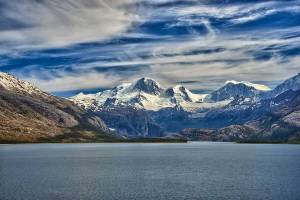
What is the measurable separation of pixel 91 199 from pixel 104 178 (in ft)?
186

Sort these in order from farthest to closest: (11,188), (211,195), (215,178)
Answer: (215,178)
(11,188)
(211,195)

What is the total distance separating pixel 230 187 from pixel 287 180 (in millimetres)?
30110

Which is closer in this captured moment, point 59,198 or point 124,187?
point 59,198

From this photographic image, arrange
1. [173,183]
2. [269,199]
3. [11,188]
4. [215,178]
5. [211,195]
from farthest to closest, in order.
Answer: [215,178] → [173,183] → [11,188] → [211,195] → [269,199]

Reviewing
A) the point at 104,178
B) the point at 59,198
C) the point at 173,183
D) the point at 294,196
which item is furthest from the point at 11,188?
the point at 294,196

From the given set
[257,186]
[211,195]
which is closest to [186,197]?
[211,195]

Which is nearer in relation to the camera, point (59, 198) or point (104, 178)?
point (59, 198)

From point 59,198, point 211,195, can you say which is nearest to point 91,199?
point 59,198

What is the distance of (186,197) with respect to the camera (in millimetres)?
143250

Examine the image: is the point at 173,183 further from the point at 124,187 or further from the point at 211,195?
the point at 211,195

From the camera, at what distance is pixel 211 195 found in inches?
5807

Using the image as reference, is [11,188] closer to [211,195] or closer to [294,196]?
[211,195]

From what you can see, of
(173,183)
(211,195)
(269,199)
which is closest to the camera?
(269,199)

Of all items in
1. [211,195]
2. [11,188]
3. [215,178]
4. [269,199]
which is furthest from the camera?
[215,178]
